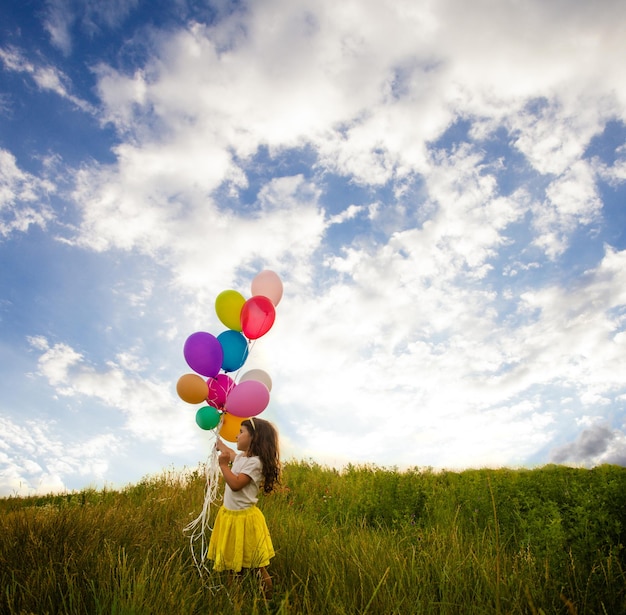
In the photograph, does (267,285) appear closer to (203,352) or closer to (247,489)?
(203,352)

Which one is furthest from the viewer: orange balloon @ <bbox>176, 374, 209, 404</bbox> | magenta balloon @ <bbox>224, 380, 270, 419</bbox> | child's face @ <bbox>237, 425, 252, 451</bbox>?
child's face @ <bbox>237, 425, 252, 451</bbox>

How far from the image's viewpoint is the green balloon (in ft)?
15.2

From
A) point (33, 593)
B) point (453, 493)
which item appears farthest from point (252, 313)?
point (453, 493)

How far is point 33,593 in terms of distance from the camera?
127 inches

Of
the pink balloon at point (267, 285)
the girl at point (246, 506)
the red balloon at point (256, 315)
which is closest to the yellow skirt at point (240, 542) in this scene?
the girl at point (246, 506)

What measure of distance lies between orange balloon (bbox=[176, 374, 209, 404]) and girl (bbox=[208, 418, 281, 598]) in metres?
0.55

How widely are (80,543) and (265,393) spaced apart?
205 centimetres

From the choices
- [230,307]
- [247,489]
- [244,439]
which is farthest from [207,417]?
[230,307]

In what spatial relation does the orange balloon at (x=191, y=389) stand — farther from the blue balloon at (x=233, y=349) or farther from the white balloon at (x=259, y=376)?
the white balloon at (x=259, y=376)

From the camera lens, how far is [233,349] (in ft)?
15.6

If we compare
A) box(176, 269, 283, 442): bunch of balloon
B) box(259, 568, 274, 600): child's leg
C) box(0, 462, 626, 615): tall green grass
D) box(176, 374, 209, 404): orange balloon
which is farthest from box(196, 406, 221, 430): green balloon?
box(259, 568, 274, 600): child's leg

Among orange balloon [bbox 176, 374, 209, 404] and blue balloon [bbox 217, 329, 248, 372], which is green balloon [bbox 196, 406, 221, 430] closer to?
orange balloon [bbox 176, 374, 209, 404]

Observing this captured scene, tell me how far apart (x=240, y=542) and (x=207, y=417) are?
1173mm

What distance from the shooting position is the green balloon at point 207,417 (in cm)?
464
